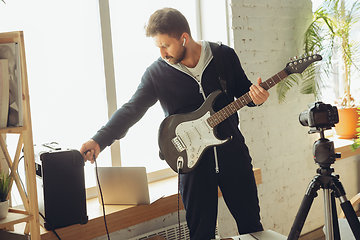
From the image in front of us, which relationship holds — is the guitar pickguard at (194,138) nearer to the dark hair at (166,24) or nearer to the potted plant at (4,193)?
the dark hair at (166,24)

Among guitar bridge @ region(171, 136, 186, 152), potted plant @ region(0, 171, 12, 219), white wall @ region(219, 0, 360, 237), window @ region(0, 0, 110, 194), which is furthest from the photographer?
white wall @ region(219, 0, 360, 237)

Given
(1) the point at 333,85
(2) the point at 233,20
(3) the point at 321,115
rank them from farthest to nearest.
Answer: (1) the point at 333,85 → (2) the point at 233,20 → (3) the point at 321,115

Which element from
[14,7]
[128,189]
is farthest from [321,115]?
[14,7]

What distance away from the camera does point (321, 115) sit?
4.07 feet

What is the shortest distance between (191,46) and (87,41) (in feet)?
2.37

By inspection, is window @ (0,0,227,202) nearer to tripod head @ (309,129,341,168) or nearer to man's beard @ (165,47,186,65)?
man's beard @ (165,47,186,65)

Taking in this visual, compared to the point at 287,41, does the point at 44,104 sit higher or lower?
lower

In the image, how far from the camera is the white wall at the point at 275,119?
240cm

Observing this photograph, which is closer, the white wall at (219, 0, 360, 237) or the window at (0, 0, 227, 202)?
the window at (0, 0, 227, 202)

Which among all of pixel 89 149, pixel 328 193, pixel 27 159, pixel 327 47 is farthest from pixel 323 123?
pixel 327 47

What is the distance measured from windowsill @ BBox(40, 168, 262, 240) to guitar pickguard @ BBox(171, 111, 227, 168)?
41cm

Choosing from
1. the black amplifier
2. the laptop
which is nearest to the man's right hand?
the black amplifier

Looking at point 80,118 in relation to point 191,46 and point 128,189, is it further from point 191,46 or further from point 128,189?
point 191,46

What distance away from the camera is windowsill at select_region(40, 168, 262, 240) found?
5.35ft
